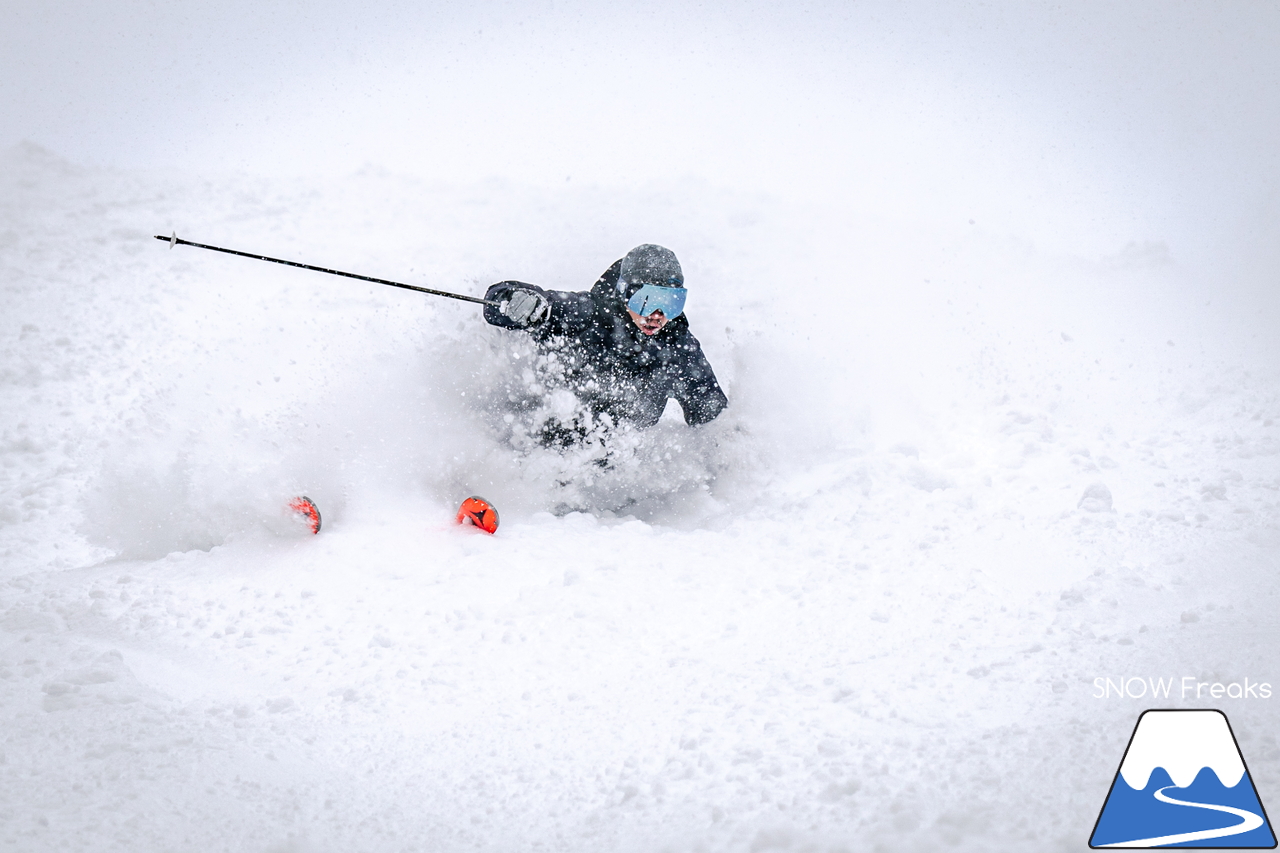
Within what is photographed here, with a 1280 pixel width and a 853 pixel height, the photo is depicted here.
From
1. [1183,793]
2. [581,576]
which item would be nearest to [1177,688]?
[1183,793]

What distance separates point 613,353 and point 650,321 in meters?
0.33

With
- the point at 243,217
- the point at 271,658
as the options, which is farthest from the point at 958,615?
the point at 243,217

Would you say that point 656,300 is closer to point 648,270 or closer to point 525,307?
point 648,270

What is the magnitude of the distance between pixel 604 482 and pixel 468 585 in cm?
169

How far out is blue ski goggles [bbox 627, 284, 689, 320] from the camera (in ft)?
14.0

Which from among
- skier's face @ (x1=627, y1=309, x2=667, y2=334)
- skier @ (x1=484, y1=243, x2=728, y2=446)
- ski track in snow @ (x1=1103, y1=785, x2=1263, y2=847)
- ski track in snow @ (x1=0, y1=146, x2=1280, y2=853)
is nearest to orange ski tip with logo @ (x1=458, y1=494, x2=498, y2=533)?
ski track in snow @ (x1=0, y1=146, x2=1280, y2=853)

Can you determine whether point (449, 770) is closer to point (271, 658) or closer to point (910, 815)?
point (271, 658)

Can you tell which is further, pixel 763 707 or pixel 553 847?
pixel 763 707

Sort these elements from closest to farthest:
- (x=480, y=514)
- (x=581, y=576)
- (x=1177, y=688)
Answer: (x=1177, y=688) → (x=581, y=576) → (x=480, y=514)

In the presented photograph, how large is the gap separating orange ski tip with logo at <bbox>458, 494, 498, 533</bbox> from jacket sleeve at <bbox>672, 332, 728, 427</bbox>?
5.12ft

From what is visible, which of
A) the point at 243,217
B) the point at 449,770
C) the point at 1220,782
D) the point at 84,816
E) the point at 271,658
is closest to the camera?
the point at 84,816

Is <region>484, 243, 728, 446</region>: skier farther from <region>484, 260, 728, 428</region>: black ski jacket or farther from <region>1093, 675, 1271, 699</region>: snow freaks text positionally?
<region>1093, 675, 1271, 699</region>: snow freaks text

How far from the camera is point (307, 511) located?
11.4 feet

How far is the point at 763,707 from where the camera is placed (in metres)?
2.32
